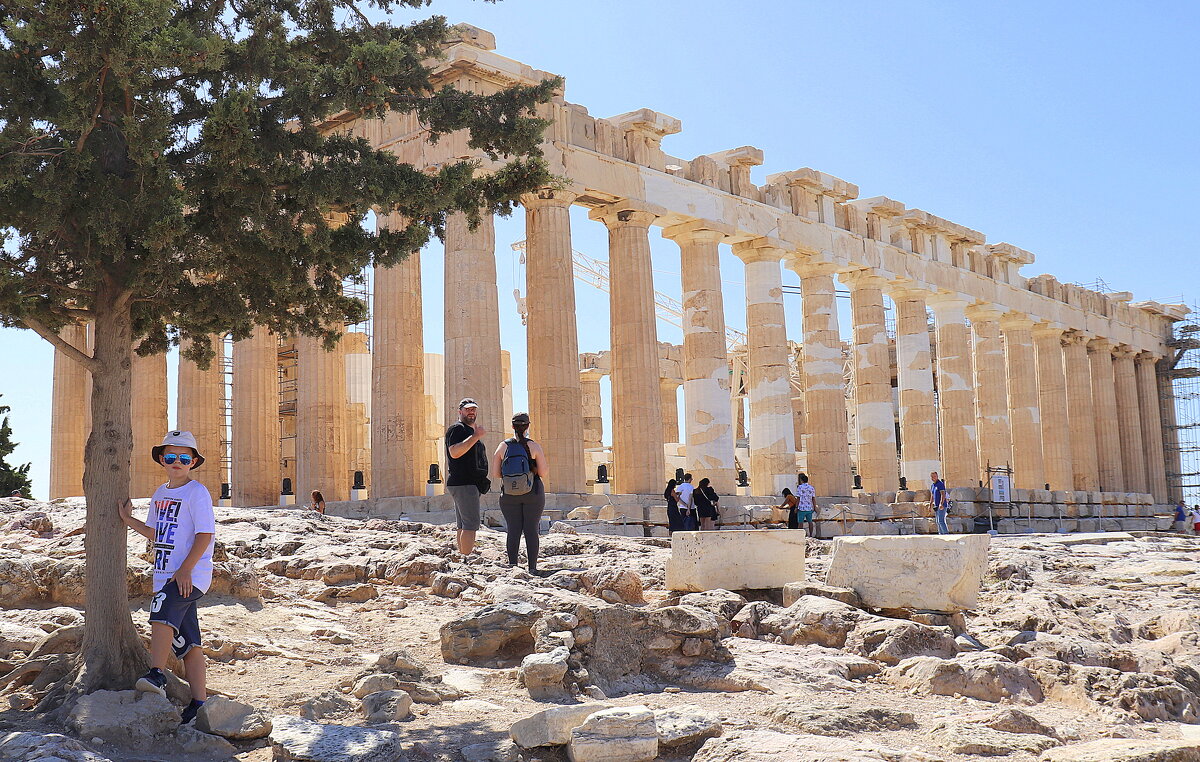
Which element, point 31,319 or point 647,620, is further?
point 647,620

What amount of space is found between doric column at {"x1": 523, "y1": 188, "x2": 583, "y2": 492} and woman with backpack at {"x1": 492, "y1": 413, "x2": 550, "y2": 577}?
1305 centimetres

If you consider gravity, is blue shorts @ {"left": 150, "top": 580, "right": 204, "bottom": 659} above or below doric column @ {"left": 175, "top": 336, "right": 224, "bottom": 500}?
below

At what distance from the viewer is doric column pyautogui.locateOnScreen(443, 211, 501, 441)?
83.8ft

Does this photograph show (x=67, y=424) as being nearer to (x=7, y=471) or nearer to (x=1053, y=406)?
(x=7, y=471)

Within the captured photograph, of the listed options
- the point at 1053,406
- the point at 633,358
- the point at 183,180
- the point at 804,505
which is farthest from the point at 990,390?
the point at 183,180

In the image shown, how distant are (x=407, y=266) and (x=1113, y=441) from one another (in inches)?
1321

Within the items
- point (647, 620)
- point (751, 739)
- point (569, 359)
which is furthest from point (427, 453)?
point (751, 739)

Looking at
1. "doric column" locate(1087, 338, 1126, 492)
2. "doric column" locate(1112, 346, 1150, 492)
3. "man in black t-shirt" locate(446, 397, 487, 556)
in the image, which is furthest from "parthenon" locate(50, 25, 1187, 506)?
"man in black t-shirt" locate(446, 397, 487, 556)

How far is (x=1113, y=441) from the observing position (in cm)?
4881

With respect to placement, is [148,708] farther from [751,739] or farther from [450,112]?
[450,112]

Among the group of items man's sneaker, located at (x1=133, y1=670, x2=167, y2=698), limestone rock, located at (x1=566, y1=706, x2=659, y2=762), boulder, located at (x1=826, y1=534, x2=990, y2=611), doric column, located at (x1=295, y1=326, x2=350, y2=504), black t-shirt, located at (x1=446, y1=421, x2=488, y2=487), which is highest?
Result: doric column, located at (x1=295, y1=326, x2=350, y2=504)

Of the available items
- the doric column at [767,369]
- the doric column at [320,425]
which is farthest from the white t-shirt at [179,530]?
the doric column at [767,369]

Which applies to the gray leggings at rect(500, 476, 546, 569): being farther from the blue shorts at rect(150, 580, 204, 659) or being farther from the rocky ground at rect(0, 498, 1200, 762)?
the blue shorts at rect(150, 580, 204, 659)

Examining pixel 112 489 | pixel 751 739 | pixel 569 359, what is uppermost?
pixel 569 359
